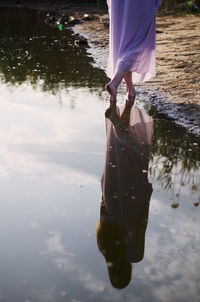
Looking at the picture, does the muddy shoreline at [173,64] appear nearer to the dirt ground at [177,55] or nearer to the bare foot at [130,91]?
the dirt ground at [177,55]

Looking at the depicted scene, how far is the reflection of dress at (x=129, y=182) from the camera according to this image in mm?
2950

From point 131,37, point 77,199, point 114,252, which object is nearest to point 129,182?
point 77,199

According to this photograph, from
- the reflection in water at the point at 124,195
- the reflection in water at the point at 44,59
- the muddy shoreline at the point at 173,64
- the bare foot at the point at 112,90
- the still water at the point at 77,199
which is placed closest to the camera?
the still water at the point at 77,199

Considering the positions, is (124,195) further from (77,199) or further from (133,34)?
(133,34)

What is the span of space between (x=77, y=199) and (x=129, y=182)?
0.41 metres

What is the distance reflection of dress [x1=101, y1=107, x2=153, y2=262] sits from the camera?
9.68 feet

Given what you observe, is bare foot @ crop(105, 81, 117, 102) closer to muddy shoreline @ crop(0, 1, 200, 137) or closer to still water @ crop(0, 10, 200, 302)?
still water @ crop(0, 10, 200, 302)

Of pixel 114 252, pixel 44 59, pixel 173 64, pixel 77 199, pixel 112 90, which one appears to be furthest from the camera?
pixel 44 59

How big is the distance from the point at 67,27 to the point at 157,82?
760 centimetres

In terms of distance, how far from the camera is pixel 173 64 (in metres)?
6.97

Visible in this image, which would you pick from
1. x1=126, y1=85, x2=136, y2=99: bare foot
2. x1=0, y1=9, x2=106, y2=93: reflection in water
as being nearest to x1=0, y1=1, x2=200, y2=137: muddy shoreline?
x1=126, y1=85, x2=136, y2=99: bare foot

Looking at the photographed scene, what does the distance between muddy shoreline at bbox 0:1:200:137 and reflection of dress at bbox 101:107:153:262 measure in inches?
19.2

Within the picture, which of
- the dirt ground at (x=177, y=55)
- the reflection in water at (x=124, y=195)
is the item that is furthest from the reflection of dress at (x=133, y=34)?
the reflection in water at (x=124, y=195)

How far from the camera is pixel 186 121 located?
4.75 meters
